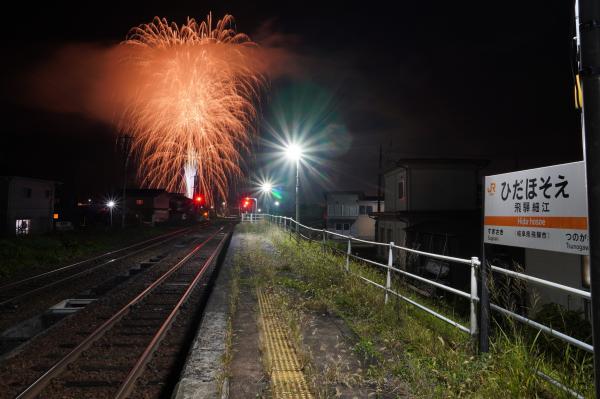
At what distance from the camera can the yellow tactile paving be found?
4.02 m

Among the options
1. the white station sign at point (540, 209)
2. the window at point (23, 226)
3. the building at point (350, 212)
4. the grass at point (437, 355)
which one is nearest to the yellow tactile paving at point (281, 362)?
the grass at point (437, 355)

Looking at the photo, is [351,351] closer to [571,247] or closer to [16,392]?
[571,247]

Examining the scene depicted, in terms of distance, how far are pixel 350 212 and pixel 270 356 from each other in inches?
1995

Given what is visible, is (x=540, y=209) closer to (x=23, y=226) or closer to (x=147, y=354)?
(x=147, y=354)

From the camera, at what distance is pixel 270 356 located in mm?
4973

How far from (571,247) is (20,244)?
22.9 metres

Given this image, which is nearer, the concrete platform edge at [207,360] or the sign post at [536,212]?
the sign post at [536,212]

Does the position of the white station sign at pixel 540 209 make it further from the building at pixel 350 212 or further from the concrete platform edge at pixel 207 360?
the building at pixel 350 212

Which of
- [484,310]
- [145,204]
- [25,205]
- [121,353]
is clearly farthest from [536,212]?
[145,204]

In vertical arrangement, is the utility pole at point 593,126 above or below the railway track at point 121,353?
above

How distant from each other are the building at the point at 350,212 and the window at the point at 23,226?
3460 cm

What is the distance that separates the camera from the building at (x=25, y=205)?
3184cm

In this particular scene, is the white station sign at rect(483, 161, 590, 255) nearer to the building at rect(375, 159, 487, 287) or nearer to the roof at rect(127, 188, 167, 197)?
the building at rect(375, 159, 487, 287)

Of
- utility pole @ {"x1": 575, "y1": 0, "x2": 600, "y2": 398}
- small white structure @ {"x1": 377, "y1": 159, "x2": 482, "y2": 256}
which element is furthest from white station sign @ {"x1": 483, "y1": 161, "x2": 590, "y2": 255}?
small white structure @ {"x1": 377, "y1": 159, "x2": 482, "y2": 256}
